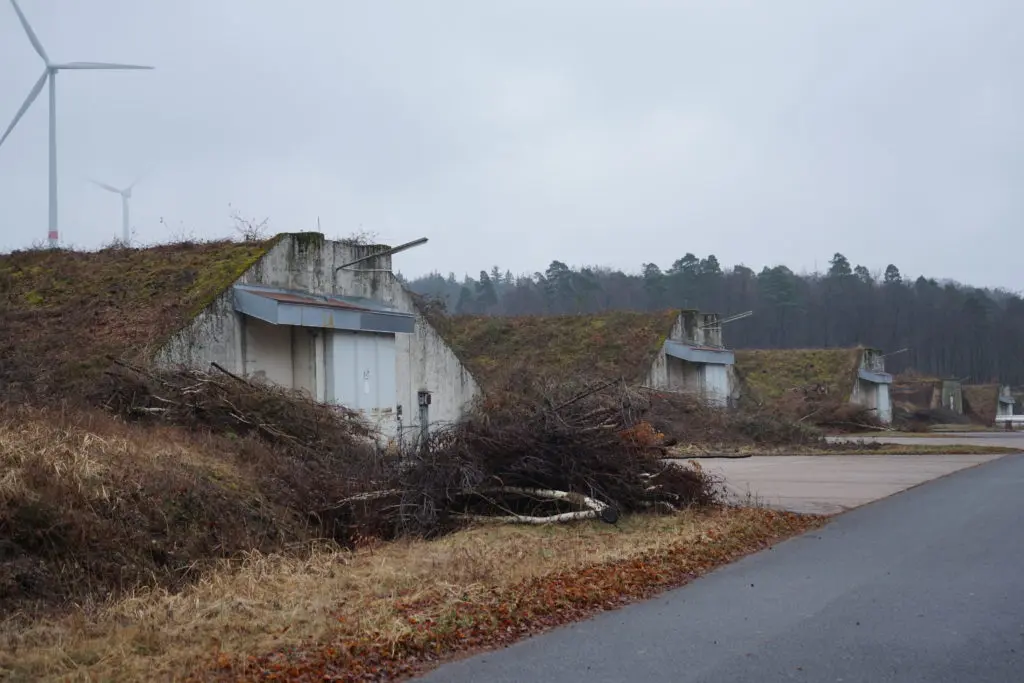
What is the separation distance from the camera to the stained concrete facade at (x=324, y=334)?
779 inches

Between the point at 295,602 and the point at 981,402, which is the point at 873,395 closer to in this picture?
the point at 981,402

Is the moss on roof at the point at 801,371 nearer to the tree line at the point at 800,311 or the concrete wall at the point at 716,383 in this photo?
the concrete wall at the point at 716,383

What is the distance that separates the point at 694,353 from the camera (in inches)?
1676

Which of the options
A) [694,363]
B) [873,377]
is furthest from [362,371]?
[873,377]

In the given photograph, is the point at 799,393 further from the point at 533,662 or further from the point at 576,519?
the point at 533,662

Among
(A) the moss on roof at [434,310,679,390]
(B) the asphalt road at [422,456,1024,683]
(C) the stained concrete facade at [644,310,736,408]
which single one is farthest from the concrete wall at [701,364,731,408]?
(B) the asphalt road at [422,456,1024,683]

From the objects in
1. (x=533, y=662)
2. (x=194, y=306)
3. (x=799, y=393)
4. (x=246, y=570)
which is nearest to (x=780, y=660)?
(x=533, y=662)

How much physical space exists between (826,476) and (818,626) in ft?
48.9

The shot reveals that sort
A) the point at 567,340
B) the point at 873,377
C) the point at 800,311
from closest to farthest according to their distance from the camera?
the point at 567,340 → the point at 873,377 → the point at 800,311

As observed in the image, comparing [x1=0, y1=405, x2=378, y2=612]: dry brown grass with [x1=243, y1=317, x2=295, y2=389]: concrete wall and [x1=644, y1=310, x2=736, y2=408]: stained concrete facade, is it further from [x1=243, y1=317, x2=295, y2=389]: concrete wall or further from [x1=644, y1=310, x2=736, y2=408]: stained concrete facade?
[x1=644, y1=310, x2=736, y2=408]: stained concrete facade

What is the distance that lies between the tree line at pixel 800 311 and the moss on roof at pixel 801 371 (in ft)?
163

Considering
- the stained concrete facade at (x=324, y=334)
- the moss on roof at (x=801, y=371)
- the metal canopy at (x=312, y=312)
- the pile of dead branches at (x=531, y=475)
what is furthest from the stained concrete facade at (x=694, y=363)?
the pile of dead branches at (x=531, y=475)

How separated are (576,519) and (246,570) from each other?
187 inches

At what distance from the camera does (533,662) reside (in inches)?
275
